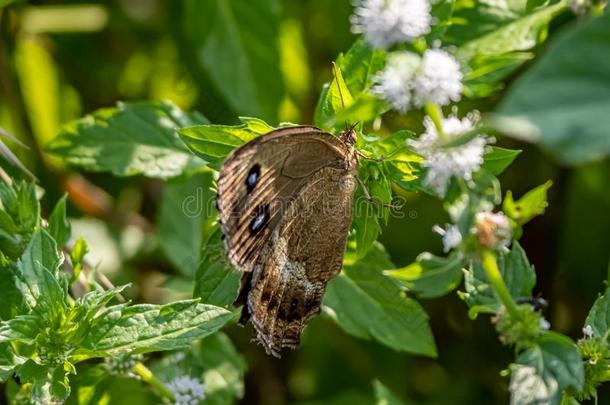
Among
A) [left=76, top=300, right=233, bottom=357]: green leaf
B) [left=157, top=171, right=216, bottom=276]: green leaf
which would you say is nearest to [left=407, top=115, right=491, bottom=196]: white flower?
[left=76, top=300, right=233, bottom=357]: green leaf

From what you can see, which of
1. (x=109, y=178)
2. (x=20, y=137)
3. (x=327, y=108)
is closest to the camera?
(x=327, y=108)

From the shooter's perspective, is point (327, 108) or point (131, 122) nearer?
point (327, 108)

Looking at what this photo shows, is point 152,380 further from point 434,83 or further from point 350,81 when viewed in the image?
point 434,83

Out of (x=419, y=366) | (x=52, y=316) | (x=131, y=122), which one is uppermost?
(x=131, y=122)

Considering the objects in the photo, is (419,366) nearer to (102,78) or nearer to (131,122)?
(131,122)

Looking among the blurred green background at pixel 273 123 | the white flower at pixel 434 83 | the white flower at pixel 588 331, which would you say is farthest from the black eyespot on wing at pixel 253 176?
the blurred green background at pixel 273 123

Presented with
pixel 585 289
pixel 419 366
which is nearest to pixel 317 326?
pixel 419 366

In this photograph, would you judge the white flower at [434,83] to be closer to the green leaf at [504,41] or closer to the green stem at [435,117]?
the green stem at [435,117]

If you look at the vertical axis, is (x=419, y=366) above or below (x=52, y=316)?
below
